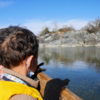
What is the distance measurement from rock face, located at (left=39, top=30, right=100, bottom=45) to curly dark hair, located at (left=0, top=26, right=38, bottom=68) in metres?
29.4

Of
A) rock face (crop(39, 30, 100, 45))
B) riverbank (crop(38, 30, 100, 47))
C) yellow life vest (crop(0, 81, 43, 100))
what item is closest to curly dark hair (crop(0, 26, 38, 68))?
yellow life vest (crop(0, 81, 43, 100))

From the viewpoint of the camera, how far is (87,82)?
4.26 meters

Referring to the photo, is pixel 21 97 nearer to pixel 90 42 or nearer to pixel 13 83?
pixel 13 83

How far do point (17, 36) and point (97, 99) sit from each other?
3066mm

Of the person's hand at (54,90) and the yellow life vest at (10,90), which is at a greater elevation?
the yellow life vest at (10,90)

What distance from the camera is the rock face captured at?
3009 cm

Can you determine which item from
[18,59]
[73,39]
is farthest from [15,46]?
[73,39]

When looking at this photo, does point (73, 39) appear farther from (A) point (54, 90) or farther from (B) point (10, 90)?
(B) point (10, 90)

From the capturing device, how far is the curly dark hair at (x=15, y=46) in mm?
914

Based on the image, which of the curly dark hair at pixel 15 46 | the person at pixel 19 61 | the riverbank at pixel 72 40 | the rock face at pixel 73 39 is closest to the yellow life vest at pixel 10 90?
the person at pixel 19 61

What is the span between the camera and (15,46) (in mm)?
902

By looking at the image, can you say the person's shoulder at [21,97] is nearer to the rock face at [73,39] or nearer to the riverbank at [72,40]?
the riverbank at [72,40]

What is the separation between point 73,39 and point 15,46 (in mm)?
30756

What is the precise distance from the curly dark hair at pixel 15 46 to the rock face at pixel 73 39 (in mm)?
29382
